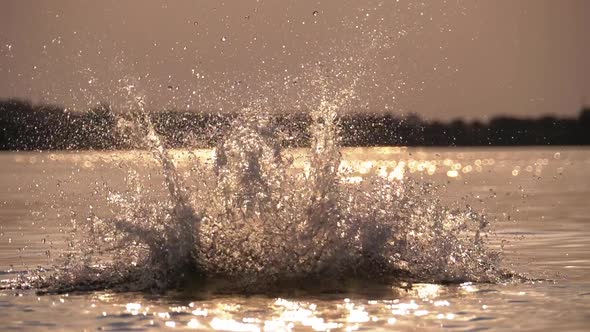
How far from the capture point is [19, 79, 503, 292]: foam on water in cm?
1848

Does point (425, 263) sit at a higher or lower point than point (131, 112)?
lower

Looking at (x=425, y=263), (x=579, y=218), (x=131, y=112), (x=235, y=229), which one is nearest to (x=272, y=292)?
(x=235, y=229)

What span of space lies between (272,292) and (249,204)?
6.12 ft

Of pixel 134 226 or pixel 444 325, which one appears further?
pixel 134 226

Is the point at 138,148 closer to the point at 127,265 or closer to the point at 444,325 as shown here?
the point at 127,265

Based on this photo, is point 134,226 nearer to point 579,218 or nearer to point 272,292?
point 272,292

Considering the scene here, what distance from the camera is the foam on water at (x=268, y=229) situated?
18.5 metres

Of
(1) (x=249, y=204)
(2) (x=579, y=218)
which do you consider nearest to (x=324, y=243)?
(1) (x=249, y=204)

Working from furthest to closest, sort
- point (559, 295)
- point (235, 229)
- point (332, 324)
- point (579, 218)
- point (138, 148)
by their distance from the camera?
point (579, 218) < point (138, 148) < point (235, 229) < point (559, 295) < point (332, 324)

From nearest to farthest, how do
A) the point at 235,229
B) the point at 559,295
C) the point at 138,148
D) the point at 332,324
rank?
the point at 332,324 → the point at 559,295 → the point at 235,229 → the point at 138,148

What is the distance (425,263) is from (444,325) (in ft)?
14.6

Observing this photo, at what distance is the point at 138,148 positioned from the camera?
2016 centimetres

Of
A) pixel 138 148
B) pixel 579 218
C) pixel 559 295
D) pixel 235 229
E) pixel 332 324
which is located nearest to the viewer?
pixel 332 324

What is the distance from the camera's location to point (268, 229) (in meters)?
18.8
